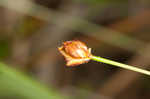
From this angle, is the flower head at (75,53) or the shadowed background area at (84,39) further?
the shadowed background area at (84,39)

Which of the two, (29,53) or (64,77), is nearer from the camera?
(29,53)

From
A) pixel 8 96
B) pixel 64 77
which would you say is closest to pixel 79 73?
pixel 64 77

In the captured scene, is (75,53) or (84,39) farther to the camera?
(84,39)

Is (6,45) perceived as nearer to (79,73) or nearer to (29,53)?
(29,53)
